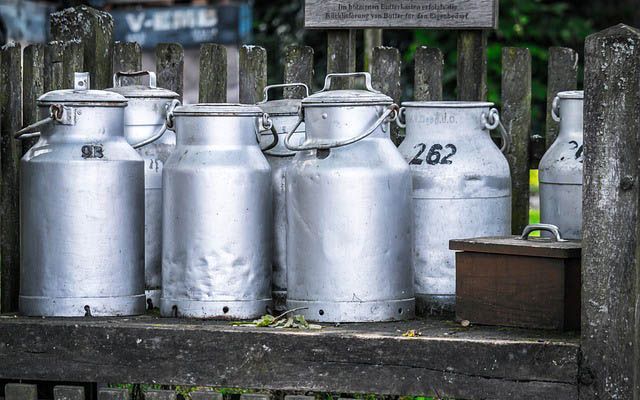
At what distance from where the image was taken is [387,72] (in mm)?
3623

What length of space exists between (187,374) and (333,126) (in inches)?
28.4

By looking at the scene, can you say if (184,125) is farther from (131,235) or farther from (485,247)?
(485,247)

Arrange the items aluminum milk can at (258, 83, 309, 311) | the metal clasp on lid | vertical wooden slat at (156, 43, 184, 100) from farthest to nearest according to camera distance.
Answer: vertical wooden slat at (156, 43, 184, 100) → aluminum milk can at (258, 83, 309, 311) → the metal clasp on lid

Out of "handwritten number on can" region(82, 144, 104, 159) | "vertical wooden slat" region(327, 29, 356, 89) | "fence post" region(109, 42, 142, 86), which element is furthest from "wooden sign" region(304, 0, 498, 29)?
"handwritten number on can" region(82, 144, 104, 159)

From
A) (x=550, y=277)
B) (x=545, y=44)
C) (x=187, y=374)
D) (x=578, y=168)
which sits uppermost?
(x=545, y=44)

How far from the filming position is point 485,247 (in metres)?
2.91

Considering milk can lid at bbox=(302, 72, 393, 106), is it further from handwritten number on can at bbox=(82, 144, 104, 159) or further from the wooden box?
handwritten number on can at bbox=(82, 144, 104, 159)

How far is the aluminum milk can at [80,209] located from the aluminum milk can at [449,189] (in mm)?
772

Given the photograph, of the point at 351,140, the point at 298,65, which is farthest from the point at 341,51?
the point at 351,140

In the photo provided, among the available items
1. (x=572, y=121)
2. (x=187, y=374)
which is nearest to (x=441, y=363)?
(x=187, y=374)

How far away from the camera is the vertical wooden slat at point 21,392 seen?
10.1 feet

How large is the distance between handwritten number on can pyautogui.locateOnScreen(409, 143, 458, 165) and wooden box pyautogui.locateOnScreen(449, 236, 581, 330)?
0.29m

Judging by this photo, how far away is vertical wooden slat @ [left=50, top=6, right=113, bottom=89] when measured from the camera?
362cm

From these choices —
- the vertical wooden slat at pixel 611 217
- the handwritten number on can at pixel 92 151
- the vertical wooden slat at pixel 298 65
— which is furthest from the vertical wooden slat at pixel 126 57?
the vertical wooden slat at pixel 611 217
